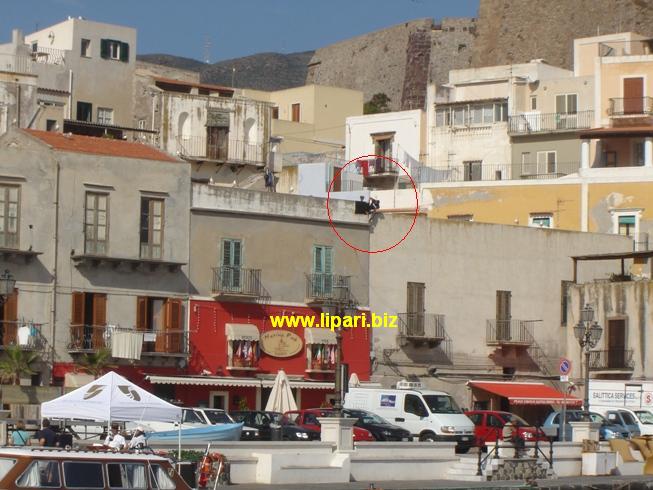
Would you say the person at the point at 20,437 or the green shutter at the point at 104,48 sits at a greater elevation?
the green shutter at the point at 104,48

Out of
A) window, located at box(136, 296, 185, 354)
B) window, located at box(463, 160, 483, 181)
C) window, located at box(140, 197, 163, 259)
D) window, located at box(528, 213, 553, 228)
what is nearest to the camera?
window, located at box(136, 296, 185, 354)

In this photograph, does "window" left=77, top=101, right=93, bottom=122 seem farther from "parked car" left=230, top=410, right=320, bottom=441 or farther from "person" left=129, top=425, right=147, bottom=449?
"person" left=129, top=425, right=147, bottom=449

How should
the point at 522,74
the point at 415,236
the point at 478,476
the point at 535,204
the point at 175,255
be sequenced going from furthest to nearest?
the point at 522,74 < the point at 535,204 < the point at 415,236 < the point at 175,255 < the point at 478,476

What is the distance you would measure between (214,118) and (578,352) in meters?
20.7

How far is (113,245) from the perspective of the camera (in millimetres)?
49344

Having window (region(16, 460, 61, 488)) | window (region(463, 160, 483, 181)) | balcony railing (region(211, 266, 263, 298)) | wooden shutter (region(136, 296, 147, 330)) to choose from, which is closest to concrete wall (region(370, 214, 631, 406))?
balcony railing (region(211, 266, 263, 298))

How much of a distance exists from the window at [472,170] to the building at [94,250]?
27.5m

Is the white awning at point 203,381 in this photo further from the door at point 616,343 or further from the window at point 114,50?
the window at point 114,50

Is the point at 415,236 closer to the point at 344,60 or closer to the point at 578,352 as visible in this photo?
the point at 578,352

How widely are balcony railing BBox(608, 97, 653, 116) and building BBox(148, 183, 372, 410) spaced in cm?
2213

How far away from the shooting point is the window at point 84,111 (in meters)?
75.2

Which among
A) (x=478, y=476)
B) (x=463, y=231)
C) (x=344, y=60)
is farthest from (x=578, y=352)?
(x=344, y=60)

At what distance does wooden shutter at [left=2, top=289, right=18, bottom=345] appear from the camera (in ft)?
154

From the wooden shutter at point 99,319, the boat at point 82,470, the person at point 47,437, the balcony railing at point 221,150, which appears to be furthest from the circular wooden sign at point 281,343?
the boat at point 82,470
